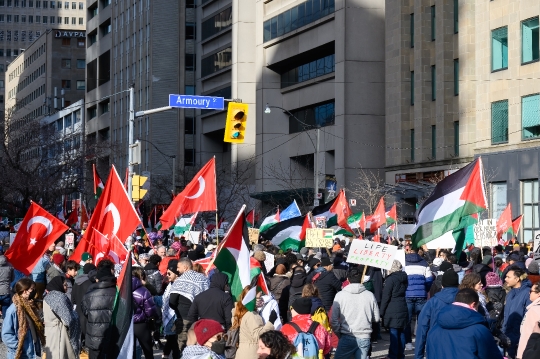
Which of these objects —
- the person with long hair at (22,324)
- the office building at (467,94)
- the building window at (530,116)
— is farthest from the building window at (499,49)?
the person with long hair at (22,324)

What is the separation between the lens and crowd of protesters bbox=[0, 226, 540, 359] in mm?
9445

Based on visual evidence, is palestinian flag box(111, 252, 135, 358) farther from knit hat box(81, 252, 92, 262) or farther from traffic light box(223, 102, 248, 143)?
traffic light box(223, 102, 248, 143)

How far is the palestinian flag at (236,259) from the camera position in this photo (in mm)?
13531

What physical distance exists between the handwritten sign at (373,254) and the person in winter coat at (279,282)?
1248 mm

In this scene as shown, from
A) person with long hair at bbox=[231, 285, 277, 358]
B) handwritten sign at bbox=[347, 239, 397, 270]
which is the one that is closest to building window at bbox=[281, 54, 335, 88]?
handwritten sign at bbox=[347, 239, 397, 270]

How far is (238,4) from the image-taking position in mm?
77875

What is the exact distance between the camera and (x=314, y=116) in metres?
67.9

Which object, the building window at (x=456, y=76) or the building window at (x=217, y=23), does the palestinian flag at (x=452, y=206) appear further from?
the building window at (x=217, y=23)

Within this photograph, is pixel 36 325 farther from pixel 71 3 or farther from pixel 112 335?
pixel 71 3

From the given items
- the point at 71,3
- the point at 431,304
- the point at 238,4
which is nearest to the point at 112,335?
the point at 431,304

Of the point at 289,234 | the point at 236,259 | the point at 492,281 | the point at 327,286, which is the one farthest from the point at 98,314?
the point at 289,234

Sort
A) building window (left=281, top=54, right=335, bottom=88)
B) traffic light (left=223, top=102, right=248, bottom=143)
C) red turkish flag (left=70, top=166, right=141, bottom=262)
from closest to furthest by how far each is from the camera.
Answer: red turkish flag (left=70, top=166, right=141, bottom=262) → traffic light (left=223, top=102, right=248, bottom=143) → building window (left=281, top=54, right=335, bottom=88)

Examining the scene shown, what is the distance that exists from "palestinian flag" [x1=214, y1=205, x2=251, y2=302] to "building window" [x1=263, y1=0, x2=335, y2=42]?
5072 cm

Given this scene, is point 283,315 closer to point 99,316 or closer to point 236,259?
point 236,259
